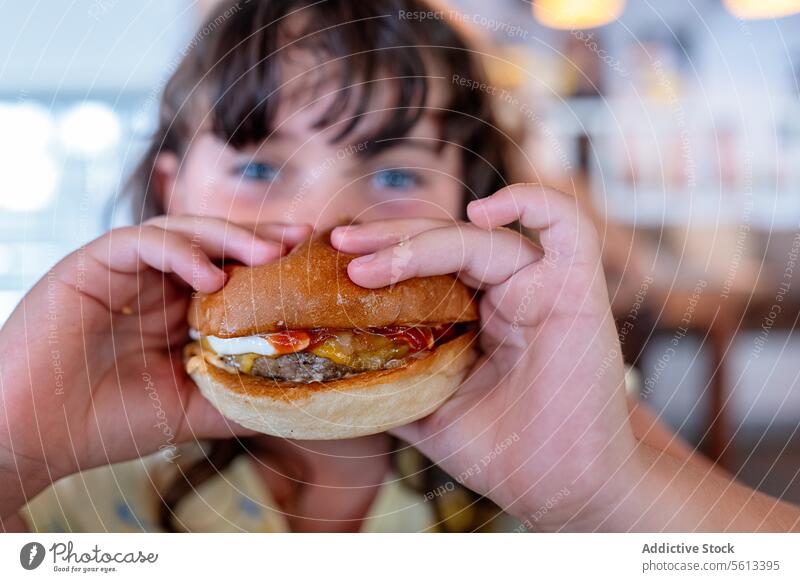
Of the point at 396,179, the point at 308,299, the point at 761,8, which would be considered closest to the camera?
the point at 308,299

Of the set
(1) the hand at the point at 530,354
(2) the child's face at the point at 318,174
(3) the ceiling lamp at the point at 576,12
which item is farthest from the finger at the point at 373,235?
(3) the ceiling lamp at the point at 576,12

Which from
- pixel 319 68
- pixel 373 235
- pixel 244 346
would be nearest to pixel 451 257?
pixel 373 235

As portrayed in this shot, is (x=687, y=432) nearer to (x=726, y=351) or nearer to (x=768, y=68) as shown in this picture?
(x=726, y=351)

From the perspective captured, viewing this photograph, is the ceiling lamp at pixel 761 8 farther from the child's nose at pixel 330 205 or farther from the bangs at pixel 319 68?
the child's nose at pixel 330 205

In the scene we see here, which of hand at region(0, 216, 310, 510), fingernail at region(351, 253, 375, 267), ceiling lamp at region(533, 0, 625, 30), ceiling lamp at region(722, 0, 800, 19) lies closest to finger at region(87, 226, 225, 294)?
hand at region(0, 216, 310, 510)

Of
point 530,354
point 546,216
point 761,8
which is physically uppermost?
point 761,8

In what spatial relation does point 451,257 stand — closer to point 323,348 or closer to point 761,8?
point 323,348

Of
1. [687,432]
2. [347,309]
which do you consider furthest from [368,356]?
[687,432]
